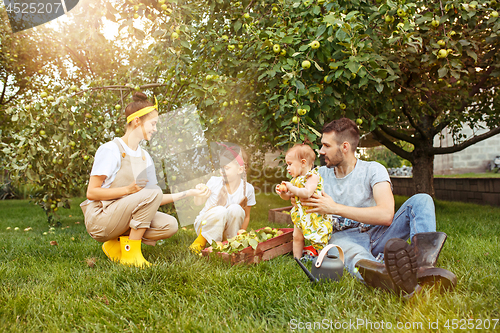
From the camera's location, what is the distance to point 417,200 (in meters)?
2.08

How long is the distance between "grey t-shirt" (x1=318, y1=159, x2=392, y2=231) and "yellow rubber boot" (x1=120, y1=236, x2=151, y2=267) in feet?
5.15

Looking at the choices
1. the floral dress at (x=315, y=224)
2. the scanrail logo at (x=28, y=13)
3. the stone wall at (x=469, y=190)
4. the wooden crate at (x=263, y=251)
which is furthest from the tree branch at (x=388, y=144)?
the scanrail logo at (x=28, y=13)

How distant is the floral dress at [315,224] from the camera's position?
7.57 feet

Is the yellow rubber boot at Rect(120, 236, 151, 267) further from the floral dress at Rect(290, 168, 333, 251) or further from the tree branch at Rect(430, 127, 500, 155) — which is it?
the tree branch at Rect(430, 127, 500, 155)

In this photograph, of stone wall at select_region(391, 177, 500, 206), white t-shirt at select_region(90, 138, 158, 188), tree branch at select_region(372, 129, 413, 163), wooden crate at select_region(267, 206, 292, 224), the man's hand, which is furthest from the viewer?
stone wall at select_region(391, 177, 500, 206)

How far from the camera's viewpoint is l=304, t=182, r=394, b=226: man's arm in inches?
82.2

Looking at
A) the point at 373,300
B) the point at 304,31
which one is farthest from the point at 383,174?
the point at 304,31

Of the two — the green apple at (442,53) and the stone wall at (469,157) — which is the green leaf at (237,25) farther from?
the stone wall at (469,157)

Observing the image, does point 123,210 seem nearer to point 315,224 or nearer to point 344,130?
point 315,224

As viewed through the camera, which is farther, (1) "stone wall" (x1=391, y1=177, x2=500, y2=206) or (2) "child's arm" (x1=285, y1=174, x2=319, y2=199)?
(1) "stone wall" (x1=391, y1=177, x2=500, y2=206)

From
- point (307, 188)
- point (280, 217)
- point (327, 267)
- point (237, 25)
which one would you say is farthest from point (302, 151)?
point (280, 217)

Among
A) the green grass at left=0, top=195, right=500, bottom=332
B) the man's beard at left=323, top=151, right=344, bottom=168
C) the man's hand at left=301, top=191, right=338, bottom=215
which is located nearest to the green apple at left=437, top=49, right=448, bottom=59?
the man's beard at left=323, top=151, right=344, bottom=168

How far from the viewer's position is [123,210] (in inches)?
96.2

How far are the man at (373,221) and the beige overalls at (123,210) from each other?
1.32 metres
